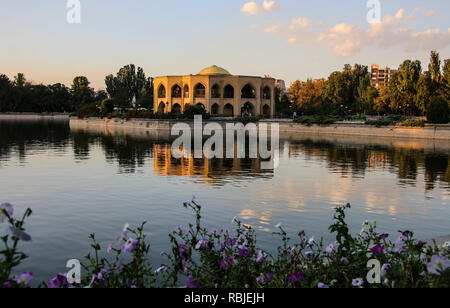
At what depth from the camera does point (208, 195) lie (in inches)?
447

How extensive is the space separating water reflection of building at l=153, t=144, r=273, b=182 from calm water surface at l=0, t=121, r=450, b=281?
39 mm

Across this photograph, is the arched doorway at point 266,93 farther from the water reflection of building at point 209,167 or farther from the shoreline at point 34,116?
the water reflection of building at point 209,167

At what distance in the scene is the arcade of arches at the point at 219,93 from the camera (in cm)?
7025

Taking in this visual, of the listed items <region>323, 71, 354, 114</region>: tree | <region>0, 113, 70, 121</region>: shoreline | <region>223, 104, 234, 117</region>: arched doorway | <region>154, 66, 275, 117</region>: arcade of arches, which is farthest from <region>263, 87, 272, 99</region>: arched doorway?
<region>0, 113, 70, 121</region>: shoreline

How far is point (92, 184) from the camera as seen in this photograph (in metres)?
13.2

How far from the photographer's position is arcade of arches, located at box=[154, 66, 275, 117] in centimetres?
7025

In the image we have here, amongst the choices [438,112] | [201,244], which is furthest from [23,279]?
[438,112]

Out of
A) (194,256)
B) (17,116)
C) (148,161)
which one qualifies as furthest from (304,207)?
A: (17,116)

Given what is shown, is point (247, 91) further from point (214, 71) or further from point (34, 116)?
point (34, 116)

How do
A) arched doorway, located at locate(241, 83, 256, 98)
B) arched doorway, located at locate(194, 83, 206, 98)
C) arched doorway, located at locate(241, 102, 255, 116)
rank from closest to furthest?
arched doorway, located at locate(194, 83, 206, 98)
arched doorway, located at locate(241, 102, 255, 116)
arched doorway, located at locate(241, 83, 256, 98)

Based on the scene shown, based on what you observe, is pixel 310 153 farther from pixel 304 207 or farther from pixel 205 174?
pixel 304 207

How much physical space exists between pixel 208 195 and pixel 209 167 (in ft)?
20.2

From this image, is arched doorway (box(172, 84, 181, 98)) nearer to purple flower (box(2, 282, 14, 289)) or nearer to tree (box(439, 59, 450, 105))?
tree (box(439, 59, 450, 105))
